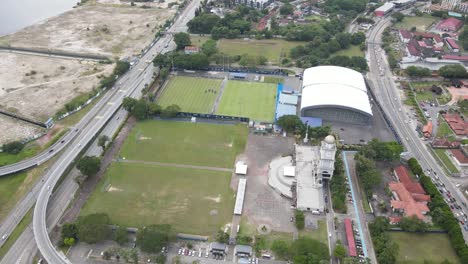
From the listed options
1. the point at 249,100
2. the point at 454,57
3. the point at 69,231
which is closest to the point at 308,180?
the point at 249,100

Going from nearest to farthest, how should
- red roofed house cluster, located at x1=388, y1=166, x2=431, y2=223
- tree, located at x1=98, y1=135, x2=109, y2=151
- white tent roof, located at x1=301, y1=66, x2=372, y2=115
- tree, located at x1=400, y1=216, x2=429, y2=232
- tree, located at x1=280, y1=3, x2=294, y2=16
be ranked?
tree, located at x1=400, y1=216, x2=429, y2=232, red roofed house cluster, located at x1=388, y1=166, x2=431, y2=223, tree, located at x1=98, y1=135, x2=109, y2=151, white tent roof, located at x1=301, y1=66, x2=372, y2=115, tree, located at x1=280, y1=3, x2=294, y2=16

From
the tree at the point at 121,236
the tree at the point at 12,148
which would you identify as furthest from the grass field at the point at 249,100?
the tree at the point at 12,148

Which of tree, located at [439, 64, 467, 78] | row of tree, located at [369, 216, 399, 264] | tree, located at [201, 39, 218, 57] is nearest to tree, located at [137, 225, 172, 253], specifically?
row of tree, located at [369, 216, 399, 264]

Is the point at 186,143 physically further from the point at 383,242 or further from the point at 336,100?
the point at 383,242

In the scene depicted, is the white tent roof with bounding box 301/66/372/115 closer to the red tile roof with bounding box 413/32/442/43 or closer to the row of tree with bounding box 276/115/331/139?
the row of tree with bounding box 276/115/331/139

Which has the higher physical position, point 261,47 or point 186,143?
point 261,47
